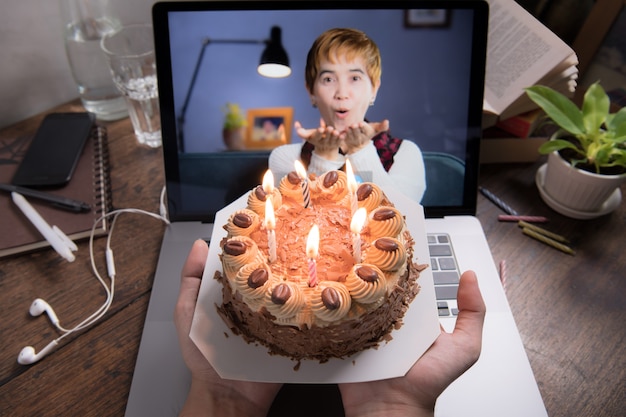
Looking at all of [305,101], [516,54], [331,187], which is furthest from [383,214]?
[516,54]

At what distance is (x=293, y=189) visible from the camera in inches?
38.7

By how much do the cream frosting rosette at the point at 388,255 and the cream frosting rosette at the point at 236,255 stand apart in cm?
19

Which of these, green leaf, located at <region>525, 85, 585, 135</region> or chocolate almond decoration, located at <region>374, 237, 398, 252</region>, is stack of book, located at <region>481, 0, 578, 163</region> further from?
chocolate almond decoration, located at <region>374, 237, 398, 252</region>

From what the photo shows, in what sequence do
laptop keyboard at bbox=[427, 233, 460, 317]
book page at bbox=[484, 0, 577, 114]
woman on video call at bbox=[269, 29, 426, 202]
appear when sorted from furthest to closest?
book page at bbox=[484, 0, 577, 114], woman on video call at bbox=[269, 29, 426, 202], laptop keyboard at bbox=[427, 233, 460, 317]

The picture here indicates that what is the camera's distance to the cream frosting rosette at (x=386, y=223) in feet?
2.95

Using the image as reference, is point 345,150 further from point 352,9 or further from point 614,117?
point 614,117

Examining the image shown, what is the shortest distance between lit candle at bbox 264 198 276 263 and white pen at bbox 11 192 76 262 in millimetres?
505

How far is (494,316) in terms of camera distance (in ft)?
3.32

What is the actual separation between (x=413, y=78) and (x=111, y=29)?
83cm

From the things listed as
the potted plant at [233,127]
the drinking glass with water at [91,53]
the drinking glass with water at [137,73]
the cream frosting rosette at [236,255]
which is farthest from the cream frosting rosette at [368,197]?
the drinking glass with water at [91,53]

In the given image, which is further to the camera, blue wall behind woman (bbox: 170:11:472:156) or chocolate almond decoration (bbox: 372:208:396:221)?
blue wall behind woman (bbox: 170:11:472:156)

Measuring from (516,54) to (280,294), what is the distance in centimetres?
87

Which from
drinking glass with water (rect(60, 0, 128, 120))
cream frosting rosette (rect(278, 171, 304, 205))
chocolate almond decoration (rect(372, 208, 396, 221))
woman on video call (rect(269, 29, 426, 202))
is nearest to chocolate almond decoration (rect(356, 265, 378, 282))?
chocolate almond decoration (rect(372, 208, 396, 221))

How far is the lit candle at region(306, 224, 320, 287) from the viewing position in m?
0.79
